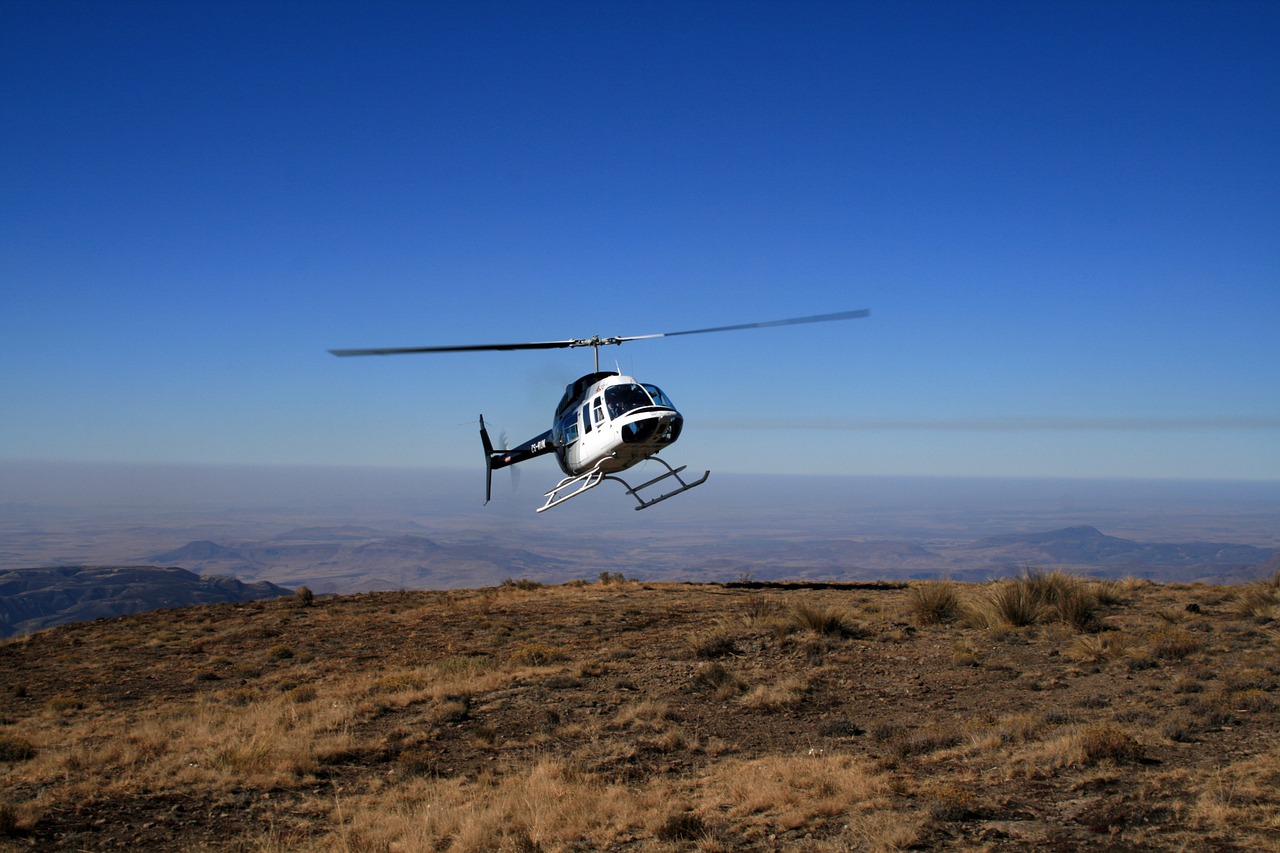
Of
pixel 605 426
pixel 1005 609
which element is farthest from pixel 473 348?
pixel 1005 609

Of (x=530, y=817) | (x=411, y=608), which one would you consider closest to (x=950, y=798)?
(x=530, y=817)

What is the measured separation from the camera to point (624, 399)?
22.9 meters

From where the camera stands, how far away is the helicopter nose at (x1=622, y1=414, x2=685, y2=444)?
2219 centimetres

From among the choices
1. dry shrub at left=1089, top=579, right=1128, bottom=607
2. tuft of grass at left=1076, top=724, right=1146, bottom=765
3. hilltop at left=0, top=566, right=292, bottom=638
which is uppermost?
dry shrub at left=1089, top=579, right=1128, bottom=607

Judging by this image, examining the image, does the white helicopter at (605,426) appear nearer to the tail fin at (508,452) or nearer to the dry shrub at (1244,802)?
the tail fin at (508,452)

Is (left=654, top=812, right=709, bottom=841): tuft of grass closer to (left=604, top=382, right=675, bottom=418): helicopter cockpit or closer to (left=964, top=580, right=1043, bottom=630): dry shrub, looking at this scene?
(left=964, top=580, right=1043, bottom=630): dry shrub

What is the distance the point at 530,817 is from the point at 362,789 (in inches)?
100.0

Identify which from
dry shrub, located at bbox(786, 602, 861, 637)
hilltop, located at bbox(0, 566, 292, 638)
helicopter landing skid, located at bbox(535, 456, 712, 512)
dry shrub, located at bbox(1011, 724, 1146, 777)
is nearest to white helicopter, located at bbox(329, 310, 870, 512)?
helicopter landing skid, located at bbox(535, 456, 712, 512)

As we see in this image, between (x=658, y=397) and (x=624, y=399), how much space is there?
3.02 feet

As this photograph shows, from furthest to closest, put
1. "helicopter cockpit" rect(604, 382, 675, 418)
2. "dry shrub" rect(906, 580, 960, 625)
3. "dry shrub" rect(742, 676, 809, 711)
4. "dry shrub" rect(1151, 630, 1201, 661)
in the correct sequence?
"helicopter cockpit" rect(604, 382, 675, 418) < "dry shrub" rect(906, 580, 960, 625) < "dry shrub" rect(1151, 630, 1201, 661) < "dry shrub" rect(742, 676, 809, 711)

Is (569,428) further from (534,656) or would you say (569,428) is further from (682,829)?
(682,829)

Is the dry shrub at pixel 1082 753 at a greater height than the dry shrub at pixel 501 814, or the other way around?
the dry shrub at pixel 1082 753

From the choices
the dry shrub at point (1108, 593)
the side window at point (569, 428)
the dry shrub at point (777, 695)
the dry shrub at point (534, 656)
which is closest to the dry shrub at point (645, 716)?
the dry shrub at point (777, 695)

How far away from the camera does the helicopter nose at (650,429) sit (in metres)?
22.2
